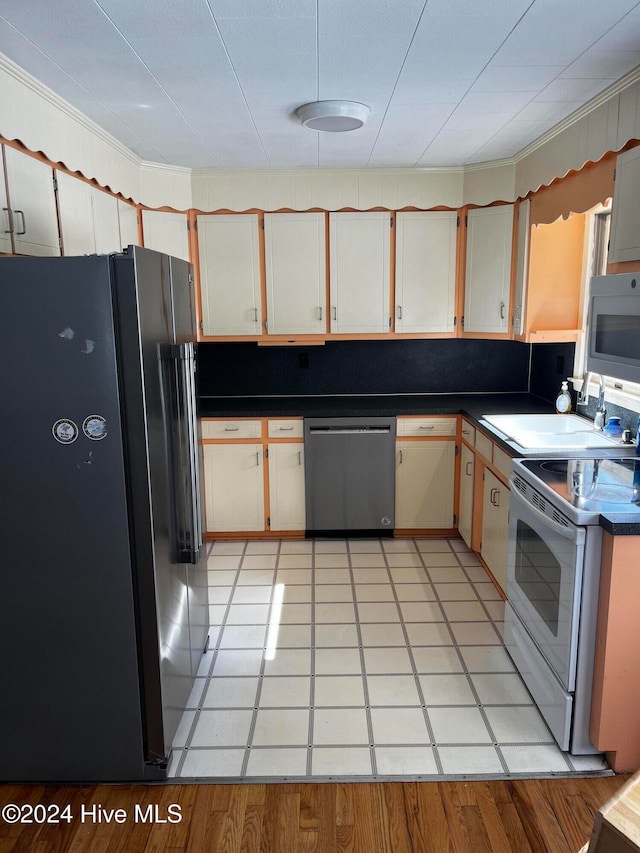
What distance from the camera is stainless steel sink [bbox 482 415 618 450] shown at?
3053 mm

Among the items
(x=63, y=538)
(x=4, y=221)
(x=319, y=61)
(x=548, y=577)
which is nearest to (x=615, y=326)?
(x=548, y=577)

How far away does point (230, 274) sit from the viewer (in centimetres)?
415

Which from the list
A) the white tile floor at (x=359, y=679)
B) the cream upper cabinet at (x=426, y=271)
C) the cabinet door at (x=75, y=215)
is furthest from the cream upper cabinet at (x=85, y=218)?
the white tile floor at (x=359, y=679)

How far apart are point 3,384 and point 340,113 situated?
5.88ft

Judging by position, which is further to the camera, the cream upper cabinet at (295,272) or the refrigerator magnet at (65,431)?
the cream upper cabinet at (295,272)

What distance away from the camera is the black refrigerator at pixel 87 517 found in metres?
1.90

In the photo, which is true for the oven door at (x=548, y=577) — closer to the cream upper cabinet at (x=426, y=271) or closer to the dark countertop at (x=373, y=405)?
the dark countertop at (x=373, y=405)

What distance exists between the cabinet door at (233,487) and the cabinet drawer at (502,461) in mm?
1543

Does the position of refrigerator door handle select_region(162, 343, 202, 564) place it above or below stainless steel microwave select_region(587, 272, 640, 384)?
below

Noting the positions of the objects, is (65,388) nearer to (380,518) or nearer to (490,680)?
(490,680)

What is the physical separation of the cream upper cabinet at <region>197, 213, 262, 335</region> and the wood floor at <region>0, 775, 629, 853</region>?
2.81 meters

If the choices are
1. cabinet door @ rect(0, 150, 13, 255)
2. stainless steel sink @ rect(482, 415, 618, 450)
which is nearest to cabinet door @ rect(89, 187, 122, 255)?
cabinet door @ rect(0, 150, 13, 255)

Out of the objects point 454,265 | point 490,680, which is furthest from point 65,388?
point 454,265

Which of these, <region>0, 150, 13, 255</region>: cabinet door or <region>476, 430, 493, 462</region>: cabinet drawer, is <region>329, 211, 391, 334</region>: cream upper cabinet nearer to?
<region>476, 430, 493, 462</region>: cabinet drawer
